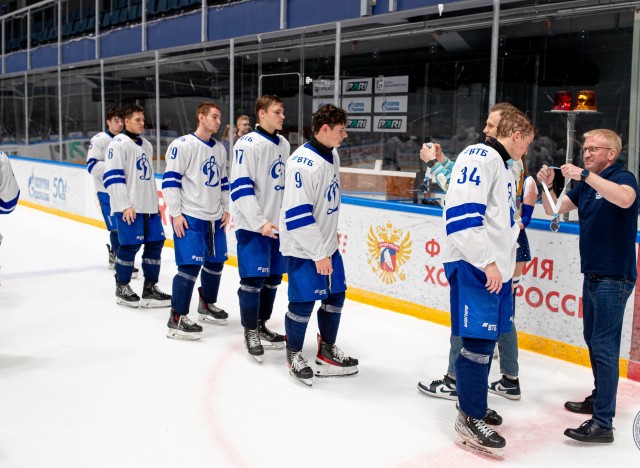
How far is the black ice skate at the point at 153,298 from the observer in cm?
458

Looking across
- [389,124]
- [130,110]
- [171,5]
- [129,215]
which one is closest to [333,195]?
[129,215]

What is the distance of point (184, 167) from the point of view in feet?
12.7

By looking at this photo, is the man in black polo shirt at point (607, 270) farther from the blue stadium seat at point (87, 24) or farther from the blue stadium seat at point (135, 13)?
the blue stadium seat at point (87, 24)

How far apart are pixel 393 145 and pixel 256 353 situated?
141 inches

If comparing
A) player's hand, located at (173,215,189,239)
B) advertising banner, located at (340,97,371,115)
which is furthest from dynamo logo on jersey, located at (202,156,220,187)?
advertising banner, located at (340,97,371,115)

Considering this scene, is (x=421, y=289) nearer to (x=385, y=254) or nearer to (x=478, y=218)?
(x=385, y=254)

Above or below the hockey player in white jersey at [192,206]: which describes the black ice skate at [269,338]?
below

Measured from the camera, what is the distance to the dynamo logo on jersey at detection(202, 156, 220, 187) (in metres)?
3.90

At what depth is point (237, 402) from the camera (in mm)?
2922

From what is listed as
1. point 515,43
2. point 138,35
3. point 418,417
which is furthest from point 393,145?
point 138,35

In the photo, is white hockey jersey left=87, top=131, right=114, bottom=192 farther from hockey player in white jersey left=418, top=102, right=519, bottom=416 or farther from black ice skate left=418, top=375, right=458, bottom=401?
black ice skate left=418, top=375, right=458, bottom=401

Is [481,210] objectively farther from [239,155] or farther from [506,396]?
[239,155]

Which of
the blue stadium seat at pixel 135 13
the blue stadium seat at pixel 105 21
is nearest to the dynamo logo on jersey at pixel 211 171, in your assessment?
the blue stadium seat at pixel 135 13

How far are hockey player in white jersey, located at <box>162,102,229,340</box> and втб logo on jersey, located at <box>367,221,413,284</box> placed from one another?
4.28ft
